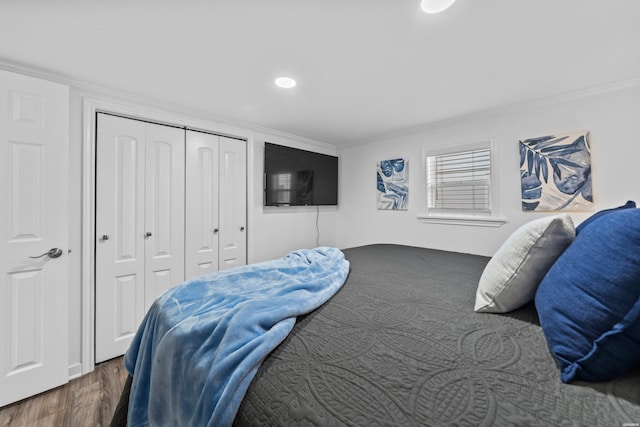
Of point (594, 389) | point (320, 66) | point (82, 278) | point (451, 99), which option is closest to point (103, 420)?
point (82, 278)

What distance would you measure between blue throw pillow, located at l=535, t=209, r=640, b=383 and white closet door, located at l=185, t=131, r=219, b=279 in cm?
290

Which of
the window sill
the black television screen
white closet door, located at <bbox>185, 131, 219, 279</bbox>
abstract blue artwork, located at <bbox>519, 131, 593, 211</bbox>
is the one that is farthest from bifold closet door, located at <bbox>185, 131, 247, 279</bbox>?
abstract blue artwork, located at <bbox>519, 131, 593, 211</bbox>

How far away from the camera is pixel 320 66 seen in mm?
1975

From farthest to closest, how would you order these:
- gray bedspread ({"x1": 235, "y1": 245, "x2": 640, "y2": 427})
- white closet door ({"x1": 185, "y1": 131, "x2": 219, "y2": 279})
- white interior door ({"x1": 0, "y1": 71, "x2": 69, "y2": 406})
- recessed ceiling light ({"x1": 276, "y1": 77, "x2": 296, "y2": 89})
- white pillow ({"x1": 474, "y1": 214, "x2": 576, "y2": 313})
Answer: white closet door ({"x1": 185, "y1": 131, "x2": 219, "y2": 279}) → recessed ceiling light ({"x1": 276, "y1": 77, "x2": 296, "y2": 89}) → white interior door ({"x1": 0, "y1": 71, "x2": 69, "y2": 406}) → white pillow ({"x1": 474, "y1": 214, "x2": 576, "y2": 313}) → gray bedspread ({"x1": 235, "y1": 245, "x2": 640, "y2": 427})

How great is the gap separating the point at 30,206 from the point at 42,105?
74cm

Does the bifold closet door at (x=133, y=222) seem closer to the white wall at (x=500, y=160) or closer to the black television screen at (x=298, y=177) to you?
the black television screen at (x=298, y=177)

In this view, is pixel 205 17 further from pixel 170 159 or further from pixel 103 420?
pixel 103 420

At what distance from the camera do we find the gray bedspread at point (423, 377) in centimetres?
61

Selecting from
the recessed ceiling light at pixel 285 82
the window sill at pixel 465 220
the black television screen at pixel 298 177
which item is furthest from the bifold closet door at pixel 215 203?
the window sill at pixel 465 220

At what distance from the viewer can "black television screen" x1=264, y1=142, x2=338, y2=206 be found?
11.6ft

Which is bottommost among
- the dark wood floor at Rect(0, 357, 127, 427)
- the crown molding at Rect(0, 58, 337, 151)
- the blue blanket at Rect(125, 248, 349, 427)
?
the dark wood floor at Rect(0, 357, 127, 427)

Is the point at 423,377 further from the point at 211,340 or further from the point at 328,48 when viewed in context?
the point at 328,48

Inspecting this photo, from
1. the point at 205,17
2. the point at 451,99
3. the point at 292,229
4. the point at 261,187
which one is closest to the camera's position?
the point at 205,17

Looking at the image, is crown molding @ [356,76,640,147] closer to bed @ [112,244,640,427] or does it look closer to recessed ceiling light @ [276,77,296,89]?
recessed ceiling light @ [276,77,296,89]
